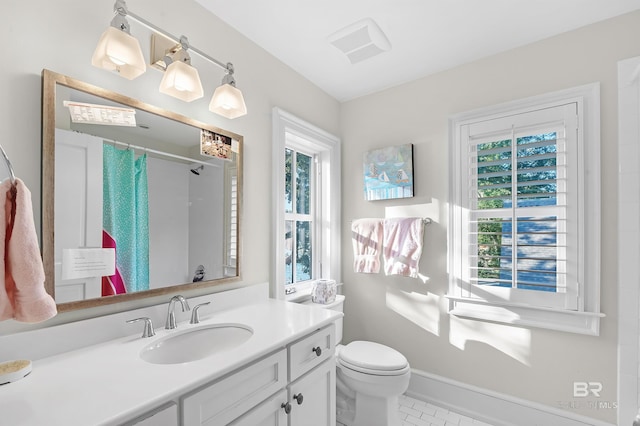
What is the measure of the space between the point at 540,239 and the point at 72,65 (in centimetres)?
242

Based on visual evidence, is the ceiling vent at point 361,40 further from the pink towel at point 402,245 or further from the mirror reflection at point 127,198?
the pink towel at point 402,245

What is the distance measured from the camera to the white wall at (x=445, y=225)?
1646 mm

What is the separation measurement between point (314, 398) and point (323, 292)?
0.85 m

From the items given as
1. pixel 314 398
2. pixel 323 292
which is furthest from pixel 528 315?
pixel 314 398

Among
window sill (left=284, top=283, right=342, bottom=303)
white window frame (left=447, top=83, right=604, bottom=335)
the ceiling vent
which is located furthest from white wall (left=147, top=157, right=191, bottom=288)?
white window frame (left=447, top=83, right=604, bottom=335)

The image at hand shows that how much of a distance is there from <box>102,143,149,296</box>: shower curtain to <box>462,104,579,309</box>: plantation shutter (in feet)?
6.21

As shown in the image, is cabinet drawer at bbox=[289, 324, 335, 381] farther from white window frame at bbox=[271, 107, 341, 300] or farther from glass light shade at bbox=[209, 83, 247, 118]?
glass light shade at bbox=[209, 83, 247, 118]

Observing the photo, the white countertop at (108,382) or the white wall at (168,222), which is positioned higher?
the white wall at (168,222)

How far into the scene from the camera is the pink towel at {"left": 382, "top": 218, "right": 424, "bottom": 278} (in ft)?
7.07

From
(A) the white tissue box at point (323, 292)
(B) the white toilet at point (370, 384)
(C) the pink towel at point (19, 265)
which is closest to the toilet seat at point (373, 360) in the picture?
(B) the white toilet at point (370, 384)

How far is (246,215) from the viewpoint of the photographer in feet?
5.84

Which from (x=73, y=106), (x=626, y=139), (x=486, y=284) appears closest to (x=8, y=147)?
(x=73, y=106)

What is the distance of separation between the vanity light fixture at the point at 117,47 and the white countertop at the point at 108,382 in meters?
1.00

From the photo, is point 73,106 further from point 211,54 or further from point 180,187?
point 211,54
